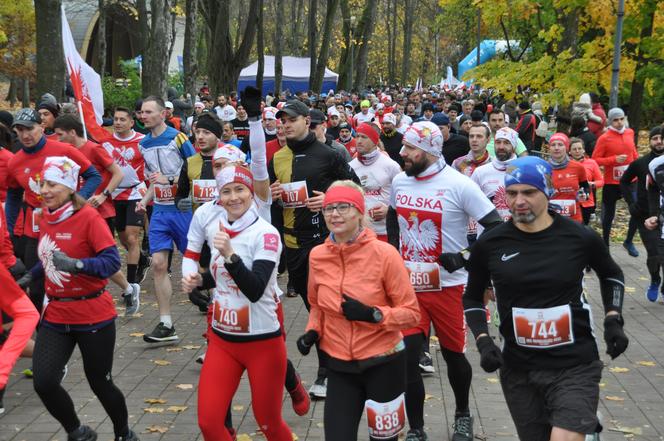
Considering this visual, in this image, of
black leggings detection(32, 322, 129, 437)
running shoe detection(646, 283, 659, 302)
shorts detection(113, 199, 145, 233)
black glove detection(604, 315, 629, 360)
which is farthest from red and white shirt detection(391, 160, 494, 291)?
running shoe detection(646, 283, 659, 302)

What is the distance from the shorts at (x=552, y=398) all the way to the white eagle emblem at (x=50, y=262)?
2783 mm

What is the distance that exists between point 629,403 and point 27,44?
48049 millimetres

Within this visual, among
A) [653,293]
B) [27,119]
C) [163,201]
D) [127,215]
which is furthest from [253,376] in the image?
[653,293]

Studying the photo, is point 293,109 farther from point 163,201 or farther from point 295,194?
point 163,201

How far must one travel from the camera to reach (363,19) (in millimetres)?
49656

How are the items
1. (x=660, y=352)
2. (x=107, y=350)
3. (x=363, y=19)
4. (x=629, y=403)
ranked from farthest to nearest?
1. (x=363, y=19)
2. (x=660, y=352)
3. (x=629, y=403)
4. (x=107, y=350)

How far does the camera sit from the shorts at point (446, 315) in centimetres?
649

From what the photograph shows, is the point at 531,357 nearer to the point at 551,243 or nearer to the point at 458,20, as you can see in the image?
the point at 551,243

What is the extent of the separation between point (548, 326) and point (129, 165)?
7687mm

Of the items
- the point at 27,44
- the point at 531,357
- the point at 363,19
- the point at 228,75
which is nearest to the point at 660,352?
the point at 531,357

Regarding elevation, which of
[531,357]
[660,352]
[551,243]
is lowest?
[660,352]

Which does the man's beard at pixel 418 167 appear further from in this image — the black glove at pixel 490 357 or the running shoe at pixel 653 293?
the running shoe at pixel 653 293

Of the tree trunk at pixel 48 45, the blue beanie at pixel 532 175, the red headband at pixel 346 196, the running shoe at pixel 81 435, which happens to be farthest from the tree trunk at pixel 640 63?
the running shoe at pixel 81 435

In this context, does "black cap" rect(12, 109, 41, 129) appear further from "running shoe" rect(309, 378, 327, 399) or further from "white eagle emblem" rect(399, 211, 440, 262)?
"white eagle emblem" rect(399, 211, 440, 262)
